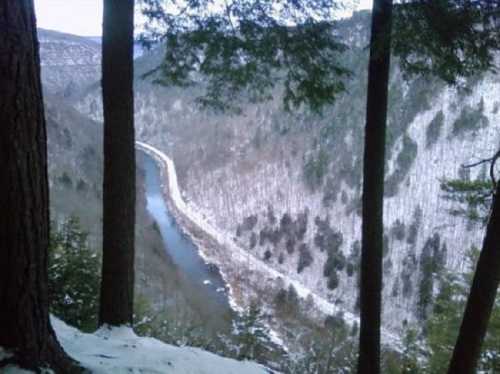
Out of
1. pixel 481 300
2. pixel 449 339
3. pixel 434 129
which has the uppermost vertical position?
pixel 434 129

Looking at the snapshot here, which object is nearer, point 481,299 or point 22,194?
point 22,194

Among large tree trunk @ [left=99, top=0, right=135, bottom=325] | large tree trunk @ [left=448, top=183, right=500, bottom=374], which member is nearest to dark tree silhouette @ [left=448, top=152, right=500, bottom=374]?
large tree trunk @ [left=448, top=183, right=500, bottom=374]

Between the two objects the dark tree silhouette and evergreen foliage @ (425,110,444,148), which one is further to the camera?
evergreen foliage @ (425,110,444,148)

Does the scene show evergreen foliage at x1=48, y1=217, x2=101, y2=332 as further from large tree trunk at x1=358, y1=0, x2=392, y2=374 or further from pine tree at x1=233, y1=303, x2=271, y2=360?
pine tree at x1=233, y1=303, x2=271, y2=360

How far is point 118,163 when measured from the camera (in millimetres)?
3246

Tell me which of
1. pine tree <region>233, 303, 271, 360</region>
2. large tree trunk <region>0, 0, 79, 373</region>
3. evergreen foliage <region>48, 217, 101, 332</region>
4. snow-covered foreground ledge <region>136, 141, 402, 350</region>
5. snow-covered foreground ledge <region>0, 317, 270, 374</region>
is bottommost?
snow-covered foreground ledge <region>136, 141, 402, 350</region>

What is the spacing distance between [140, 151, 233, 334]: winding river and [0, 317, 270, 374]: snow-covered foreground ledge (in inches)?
583

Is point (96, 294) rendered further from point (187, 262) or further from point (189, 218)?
point (189, 218)

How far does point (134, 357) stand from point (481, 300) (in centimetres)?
235

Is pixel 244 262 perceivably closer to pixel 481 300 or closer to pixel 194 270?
pixel 194 270

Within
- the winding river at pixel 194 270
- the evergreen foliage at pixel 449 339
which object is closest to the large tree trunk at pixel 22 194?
the evergreen foliage at pixel 449 339

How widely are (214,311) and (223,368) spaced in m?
18.7

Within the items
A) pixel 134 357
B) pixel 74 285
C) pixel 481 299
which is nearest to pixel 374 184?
pixel 481 299

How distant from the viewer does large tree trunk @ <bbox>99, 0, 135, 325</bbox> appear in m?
3.10
